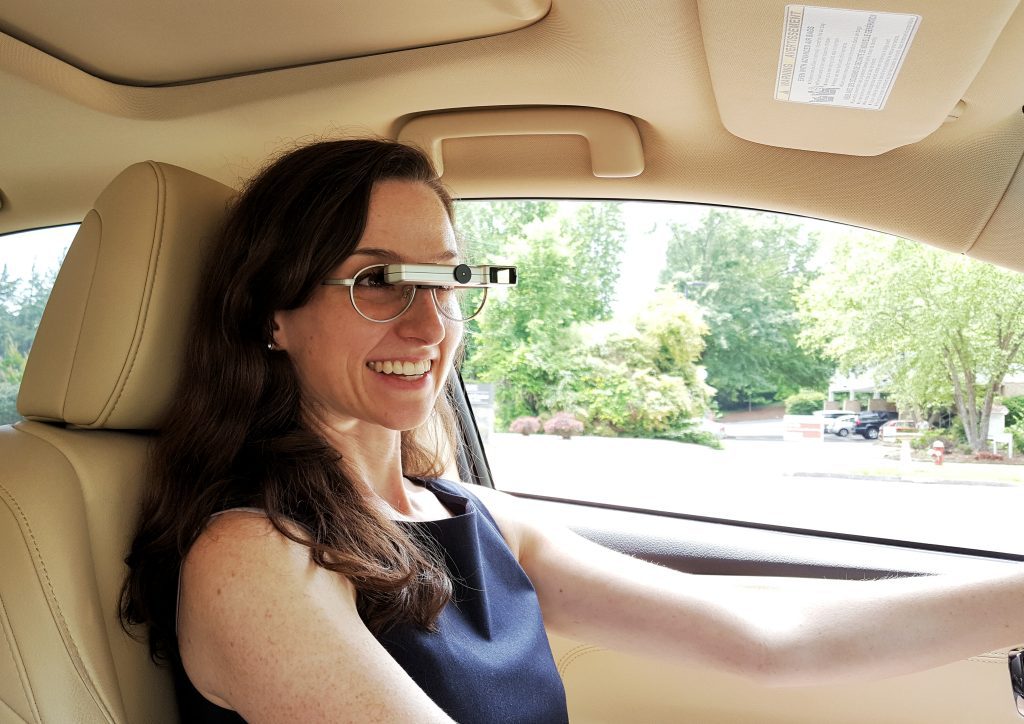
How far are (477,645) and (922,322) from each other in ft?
5.34

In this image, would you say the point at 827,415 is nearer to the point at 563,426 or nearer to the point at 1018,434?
the point at 1018,434

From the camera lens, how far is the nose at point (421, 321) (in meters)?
1.52

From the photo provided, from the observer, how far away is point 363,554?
50.9 inches

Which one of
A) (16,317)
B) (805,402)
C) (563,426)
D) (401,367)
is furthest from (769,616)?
(16,317)

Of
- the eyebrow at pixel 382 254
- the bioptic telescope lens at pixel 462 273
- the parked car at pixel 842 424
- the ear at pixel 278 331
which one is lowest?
the parked car at pixel 842 424

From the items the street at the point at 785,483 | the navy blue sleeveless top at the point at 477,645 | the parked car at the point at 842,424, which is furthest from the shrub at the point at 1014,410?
the navy blue sleeveless top at the point at 477,645

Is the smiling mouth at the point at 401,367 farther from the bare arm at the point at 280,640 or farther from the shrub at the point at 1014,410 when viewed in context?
the shrub at the point at 1014,410

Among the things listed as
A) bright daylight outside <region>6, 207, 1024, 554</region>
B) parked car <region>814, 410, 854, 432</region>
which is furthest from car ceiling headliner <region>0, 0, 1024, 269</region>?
parked car <region>814, 410, 854, 432</region>

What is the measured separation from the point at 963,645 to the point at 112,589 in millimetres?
1458

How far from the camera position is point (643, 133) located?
1.96 metres

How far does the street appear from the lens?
7.57 feet

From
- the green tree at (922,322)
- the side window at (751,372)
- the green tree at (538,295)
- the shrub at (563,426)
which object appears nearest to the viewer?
the green tree at (922,322)

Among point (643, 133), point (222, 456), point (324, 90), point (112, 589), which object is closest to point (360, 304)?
point (222, 456)

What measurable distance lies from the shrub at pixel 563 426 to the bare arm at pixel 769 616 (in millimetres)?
1461
